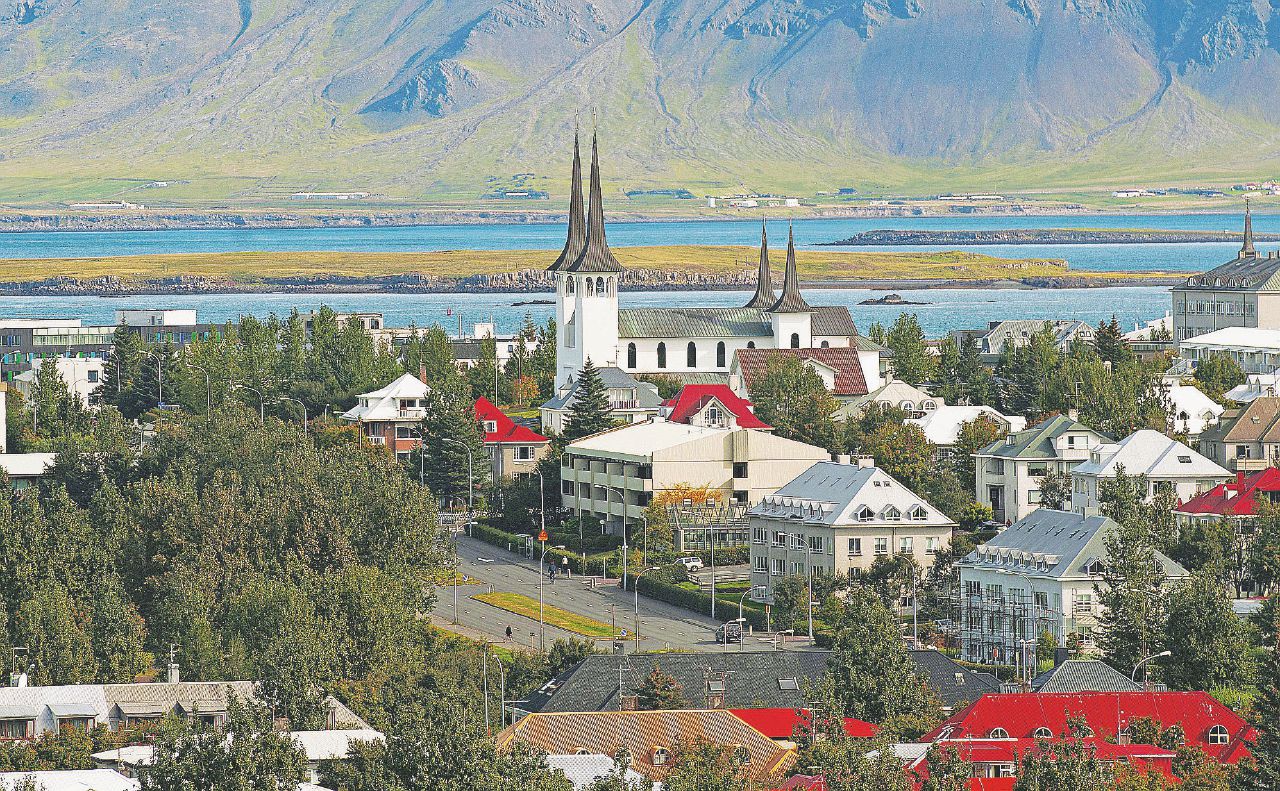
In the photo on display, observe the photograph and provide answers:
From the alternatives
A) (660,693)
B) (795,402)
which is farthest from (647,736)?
(795,402)

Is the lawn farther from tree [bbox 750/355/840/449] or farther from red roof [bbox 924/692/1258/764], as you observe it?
tree [bbox 750/355/840/449]

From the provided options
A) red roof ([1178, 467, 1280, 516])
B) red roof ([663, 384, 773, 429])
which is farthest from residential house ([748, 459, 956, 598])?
red roof ([663, 384, 773, 429])

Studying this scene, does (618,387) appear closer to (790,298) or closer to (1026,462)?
(790,298)

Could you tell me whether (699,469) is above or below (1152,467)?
above

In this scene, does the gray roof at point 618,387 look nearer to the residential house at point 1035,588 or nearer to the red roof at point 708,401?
the red roof at point 708,401

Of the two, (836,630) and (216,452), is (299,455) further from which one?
(836,630)

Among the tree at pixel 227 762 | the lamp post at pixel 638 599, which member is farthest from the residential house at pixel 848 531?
the tree at pixel 227 762
